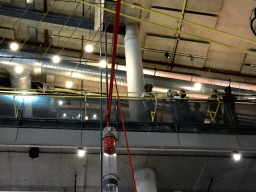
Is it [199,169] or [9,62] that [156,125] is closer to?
[199,169]

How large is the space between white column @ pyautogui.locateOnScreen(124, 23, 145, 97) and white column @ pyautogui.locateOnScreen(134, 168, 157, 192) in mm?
3781

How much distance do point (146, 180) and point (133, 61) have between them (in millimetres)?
6281

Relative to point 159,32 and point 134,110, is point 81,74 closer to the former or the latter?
point 159,32

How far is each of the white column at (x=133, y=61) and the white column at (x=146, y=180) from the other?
3781 mm

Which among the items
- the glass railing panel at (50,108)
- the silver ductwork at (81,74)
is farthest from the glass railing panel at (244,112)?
the silver ductwork at (81,74)

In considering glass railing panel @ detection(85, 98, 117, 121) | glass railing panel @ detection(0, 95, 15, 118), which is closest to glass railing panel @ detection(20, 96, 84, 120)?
glass railing panel @ detection(85, 98, 117, 121)

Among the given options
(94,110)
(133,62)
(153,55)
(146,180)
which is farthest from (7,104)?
(153,55)

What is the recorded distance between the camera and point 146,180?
982cm

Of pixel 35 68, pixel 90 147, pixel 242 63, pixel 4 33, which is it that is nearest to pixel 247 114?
pixel 90 147

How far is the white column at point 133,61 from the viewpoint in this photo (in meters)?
13.7

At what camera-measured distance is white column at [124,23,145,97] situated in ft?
45.1

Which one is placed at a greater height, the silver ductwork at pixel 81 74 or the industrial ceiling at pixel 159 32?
the industrial ceiling at pixel 159 32

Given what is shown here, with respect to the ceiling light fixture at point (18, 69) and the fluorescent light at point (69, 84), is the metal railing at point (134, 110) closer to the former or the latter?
the ceiling light fixture at point (18, 69)

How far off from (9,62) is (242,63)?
44.1 feet
